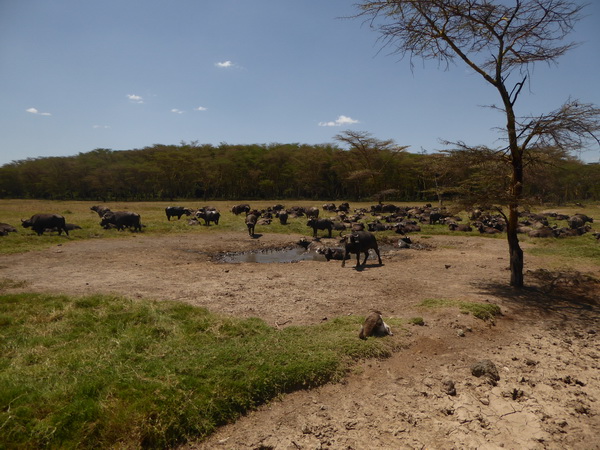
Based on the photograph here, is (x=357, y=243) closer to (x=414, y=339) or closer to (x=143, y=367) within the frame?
(x=414, y=339)

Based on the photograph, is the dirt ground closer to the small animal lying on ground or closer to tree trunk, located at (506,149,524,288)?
the small animal lying on ground

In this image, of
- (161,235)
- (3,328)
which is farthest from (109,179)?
(3,328)

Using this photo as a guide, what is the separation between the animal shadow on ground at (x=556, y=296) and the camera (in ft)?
25.5

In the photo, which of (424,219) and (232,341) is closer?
(232,341)

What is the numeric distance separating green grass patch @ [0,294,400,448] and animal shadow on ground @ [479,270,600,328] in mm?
4527

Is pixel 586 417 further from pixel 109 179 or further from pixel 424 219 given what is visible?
pixel 109 179

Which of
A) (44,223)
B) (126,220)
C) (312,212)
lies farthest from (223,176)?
(44,223)

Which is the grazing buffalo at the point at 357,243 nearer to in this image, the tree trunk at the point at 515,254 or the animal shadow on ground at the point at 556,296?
the animal shadow on ground at the point at 556,296

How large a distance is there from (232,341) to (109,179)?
62684mm

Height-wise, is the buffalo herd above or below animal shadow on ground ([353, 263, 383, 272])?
above

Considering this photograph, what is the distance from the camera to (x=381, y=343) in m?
5.89

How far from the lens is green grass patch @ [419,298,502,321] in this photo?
24.2 feet

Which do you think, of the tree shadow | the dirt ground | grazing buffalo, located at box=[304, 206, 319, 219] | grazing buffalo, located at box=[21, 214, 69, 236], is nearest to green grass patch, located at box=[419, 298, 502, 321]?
the dirt ground

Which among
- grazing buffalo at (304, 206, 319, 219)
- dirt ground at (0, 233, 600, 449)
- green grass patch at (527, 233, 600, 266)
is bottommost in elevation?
dirt ground at (0, 233, 600, 449)
